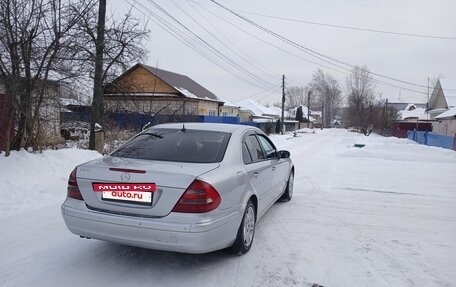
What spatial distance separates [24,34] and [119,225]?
5977mm

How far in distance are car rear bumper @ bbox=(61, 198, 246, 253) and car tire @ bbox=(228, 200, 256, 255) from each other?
1.38 ft

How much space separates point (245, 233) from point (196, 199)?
3.60ft

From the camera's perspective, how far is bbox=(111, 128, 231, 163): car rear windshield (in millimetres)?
4316

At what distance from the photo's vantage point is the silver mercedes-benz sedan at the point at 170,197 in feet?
11.8

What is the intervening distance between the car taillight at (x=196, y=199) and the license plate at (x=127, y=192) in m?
0.30

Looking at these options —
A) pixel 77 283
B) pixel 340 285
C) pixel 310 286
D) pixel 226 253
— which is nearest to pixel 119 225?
pixel 77 283

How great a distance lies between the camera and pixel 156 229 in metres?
3.57

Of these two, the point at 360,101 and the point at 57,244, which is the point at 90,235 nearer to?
the point at 57,244

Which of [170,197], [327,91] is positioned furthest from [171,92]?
[327,91]

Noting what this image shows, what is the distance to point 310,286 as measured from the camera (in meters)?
3.72

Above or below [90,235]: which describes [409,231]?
below

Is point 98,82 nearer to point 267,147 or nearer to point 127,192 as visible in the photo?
point 267,147

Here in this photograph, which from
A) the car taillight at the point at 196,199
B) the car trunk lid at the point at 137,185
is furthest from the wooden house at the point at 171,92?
the car taillight at the point at 196,199

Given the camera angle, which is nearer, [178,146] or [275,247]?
[178,146]
